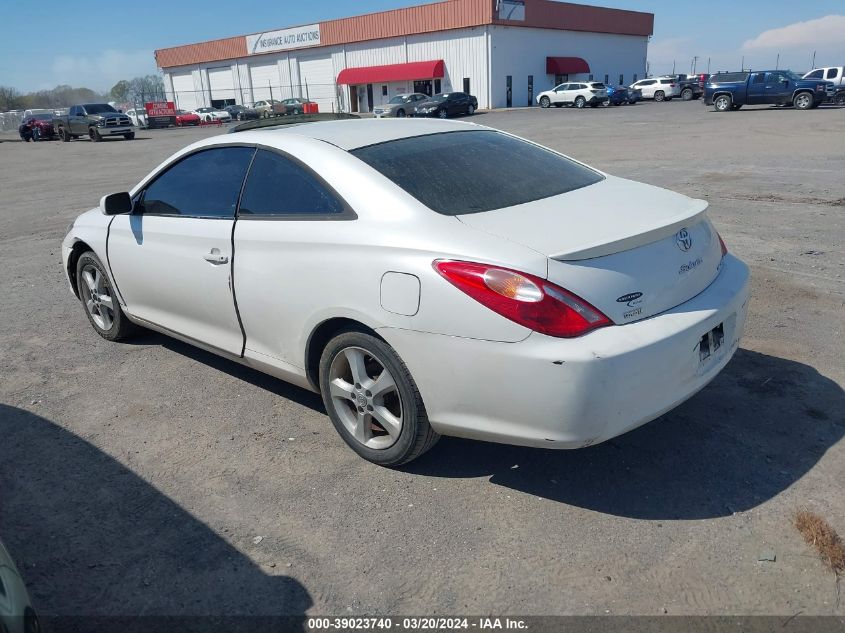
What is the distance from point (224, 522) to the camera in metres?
3.06

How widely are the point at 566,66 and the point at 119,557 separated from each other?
55.6 meters

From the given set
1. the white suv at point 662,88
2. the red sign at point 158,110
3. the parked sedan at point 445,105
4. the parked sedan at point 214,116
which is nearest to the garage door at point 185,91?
the parked sedan at point 214,116

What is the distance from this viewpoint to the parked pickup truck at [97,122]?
1423 inches

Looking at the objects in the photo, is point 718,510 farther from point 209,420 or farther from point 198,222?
point 198,222

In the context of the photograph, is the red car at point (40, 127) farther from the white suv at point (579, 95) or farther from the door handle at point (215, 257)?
the door handle at point (215, 257)

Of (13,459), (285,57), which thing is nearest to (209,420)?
(13,459)

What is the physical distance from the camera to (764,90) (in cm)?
3212

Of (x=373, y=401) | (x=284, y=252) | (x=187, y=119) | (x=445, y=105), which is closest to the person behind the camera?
(x=373, y=401)

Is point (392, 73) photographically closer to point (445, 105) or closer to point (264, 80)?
point (445, 105)

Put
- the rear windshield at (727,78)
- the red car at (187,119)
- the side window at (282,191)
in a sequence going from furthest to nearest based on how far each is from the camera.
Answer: the red car at (187,119) < the rear windshield at (727,78) < the side window at (282,191)

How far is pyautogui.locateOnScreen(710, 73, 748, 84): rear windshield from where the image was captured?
32656 millimetres

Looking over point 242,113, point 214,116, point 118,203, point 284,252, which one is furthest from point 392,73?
point 284,252

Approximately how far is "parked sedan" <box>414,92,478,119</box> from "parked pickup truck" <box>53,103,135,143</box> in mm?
15336

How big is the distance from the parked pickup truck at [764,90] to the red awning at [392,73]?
22022mm
